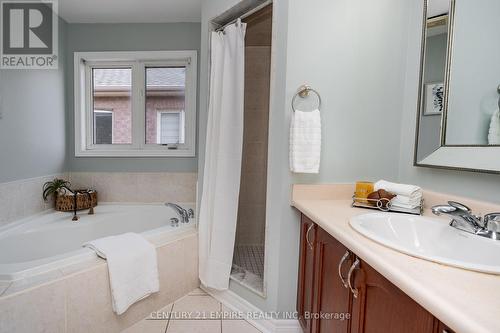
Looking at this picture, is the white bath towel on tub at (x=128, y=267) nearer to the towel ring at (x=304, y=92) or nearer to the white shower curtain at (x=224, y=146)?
the white shower curtain at (x=224, y=146)

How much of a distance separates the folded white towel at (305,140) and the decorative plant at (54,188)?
219 cm

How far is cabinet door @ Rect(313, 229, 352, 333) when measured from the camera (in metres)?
0.97

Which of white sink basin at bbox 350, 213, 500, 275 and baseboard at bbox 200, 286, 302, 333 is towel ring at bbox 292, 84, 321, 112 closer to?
white sink basin at bbox 350, 213, 500, 275

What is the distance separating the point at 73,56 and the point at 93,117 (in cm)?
62

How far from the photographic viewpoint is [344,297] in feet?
3.20

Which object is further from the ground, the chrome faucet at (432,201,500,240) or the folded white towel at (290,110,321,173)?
the folded white towel at (290,110,321,173)

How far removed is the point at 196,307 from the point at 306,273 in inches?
37.3

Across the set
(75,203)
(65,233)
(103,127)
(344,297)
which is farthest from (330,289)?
(103,127)

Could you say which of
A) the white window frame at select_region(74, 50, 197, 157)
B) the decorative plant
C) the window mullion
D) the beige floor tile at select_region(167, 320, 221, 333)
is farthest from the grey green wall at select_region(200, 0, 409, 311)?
the decorative plant

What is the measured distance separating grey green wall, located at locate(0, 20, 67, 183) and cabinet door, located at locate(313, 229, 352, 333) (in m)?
2.31

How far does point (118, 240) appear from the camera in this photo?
1664 millimetres

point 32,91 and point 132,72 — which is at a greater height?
point 132,72

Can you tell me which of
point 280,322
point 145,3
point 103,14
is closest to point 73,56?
point 103,14

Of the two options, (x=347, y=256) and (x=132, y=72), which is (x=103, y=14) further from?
(x=347, y=256)
